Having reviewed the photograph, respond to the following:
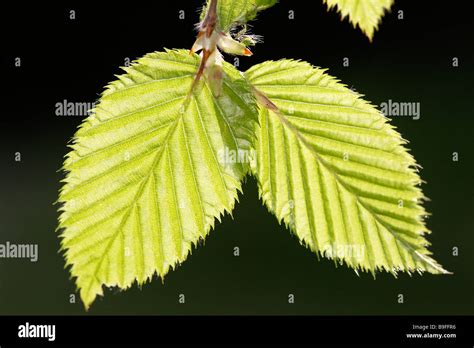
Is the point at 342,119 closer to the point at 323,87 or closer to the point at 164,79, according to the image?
the point at 323,87

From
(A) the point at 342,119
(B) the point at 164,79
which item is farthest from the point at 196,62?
(A) the point at 342,119

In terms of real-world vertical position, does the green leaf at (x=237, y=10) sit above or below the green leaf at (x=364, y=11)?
above

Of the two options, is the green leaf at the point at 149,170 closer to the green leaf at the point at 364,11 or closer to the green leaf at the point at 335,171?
the green leaf at the point at 335,171

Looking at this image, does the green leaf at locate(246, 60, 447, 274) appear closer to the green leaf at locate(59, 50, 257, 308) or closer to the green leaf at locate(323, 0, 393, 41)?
the green leaf at locate(59, 50, 257, 308)

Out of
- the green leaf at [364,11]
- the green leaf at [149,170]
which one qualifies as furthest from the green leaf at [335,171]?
the green leaf at [364,11]

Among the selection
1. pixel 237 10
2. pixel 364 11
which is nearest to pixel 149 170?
pixel 237 10

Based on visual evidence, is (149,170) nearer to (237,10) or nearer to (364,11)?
(237,10)
